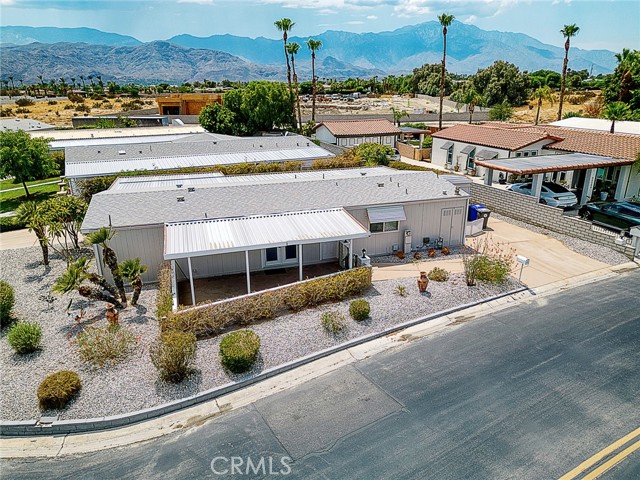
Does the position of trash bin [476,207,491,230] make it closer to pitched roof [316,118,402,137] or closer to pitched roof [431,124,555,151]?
pitched roof [431,124,555,151]

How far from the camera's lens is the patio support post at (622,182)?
3010 centimetres

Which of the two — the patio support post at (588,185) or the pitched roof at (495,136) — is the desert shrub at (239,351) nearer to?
the patio support post at (588,185)

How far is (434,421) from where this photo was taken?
10.7 m

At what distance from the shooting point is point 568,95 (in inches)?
3386

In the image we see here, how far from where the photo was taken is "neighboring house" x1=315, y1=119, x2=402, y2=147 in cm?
4812

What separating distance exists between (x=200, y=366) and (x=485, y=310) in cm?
1038

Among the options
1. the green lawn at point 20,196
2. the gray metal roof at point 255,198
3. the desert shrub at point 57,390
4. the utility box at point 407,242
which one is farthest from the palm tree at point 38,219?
the utility box at point 407,242

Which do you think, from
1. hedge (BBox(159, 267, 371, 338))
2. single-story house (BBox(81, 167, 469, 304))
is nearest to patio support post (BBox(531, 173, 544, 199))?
single-story house (BBox(81, 167, 469, 304))

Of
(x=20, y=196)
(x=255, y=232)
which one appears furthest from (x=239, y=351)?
(x=20, y=196)

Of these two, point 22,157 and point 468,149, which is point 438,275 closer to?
point 468,149

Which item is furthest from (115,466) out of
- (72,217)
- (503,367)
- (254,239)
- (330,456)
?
(72,217)

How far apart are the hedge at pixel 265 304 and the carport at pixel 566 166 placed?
1541 centimetres

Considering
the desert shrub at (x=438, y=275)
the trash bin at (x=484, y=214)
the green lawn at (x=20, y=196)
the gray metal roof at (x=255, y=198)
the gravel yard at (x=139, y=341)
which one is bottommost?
the gravel yard at (x=139, y=341)

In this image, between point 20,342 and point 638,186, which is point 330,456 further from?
point 638,186
